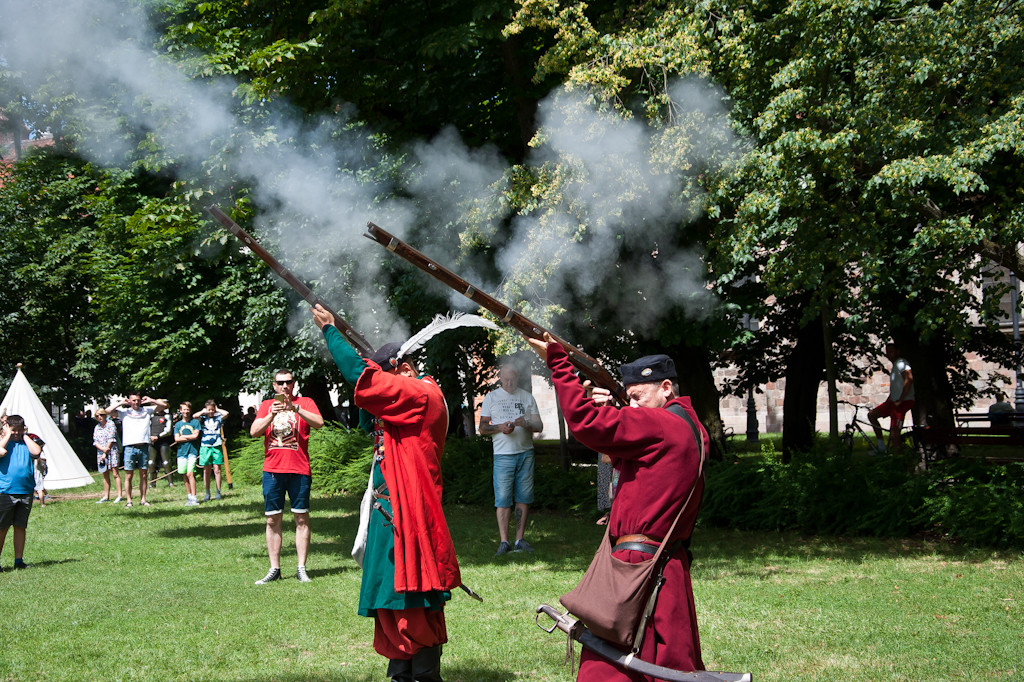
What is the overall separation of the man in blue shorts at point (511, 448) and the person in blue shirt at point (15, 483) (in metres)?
4.74

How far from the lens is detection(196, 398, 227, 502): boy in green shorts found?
51.5 feet

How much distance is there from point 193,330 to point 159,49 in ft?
29.1

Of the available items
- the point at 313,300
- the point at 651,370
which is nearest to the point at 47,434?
the point at 313,300

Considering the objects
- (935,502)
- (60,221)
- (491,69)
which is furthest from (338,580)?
(60,221)

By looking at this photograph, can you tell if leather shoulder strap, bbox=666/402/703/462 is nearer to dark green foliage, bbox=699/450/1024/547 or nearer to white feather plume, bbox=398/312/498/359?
white feather plume, bbox=398/312/498/359

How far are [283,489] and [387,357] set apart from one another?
3.38 meters

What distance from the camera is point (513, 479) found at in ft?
31.0

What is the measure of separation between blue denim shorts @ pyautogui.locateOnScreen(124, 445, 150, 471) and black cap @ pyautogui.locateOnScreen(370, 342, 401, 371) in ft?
36.6

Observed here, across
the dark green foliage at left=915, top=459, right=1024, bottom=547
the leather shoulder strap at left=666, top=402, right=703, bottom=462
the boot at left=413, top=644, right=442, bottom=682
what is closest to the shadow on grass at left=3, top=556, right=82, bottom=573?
the boot at left=413, top=644, right=442, bottom=682

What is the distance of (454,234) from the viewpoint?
423 inches

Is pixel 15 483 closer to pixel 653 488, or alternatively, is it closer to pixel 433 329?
pixel 433 329

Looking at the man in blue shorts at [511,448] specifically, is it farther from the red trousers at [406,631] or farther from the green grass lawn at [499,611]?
the red trousers at [406,631]

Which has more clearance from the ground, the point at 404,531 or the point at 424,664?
the point at 404,531

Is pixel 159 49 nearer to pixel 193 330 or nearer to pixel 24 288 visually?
pixel 193 330
